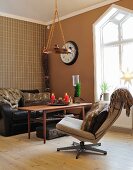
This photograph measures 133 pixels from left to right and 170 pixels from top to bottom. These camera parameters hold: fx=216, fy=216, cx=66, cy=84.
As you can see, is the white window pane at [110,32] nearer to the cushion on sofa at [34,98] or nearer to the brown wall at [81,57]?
the brown wall at [81,57]

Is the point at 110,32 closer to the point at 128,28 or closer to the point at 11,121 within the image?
the point at 128,28

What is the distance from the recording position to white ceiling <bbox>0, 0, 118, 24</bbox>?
4957 mm

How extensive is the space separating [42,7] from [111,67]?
2.24m

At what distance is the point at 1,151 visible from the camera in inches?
136

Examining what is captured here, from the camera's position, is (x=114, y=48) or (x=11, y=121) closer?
(x=11, y=121)

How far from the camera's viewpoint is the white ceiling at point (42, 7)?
4957 mm

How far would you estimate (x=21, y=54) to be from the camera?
19.4ft

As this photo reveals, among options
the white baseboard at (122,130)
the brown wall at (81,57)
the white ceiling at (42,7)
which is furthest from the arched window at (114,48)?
the white baseboard at (122,130)

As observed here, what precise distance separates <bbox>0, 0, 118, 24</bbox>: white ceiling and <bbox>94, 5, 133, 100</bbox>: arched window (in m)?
0.44

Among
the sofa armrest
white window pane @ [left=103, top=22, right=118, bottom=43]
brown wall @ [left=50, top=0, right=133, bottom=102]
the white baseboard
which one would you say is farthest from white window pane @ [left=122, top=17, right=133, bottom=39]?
the sofa armrest

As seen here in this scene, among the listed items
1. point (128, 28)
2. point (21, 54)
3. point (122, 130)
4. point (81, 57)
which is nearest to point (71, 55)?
point (81, 57)

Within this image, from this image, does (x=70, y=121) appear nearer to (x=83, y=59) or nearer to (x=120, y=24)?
(x=83, y=59)

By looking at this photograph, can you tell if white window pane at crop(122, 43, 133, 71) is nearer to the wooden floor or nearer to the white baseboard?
the white baseboard

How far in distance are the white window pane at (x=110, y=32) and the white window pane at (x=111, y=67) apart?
22 centimetres
